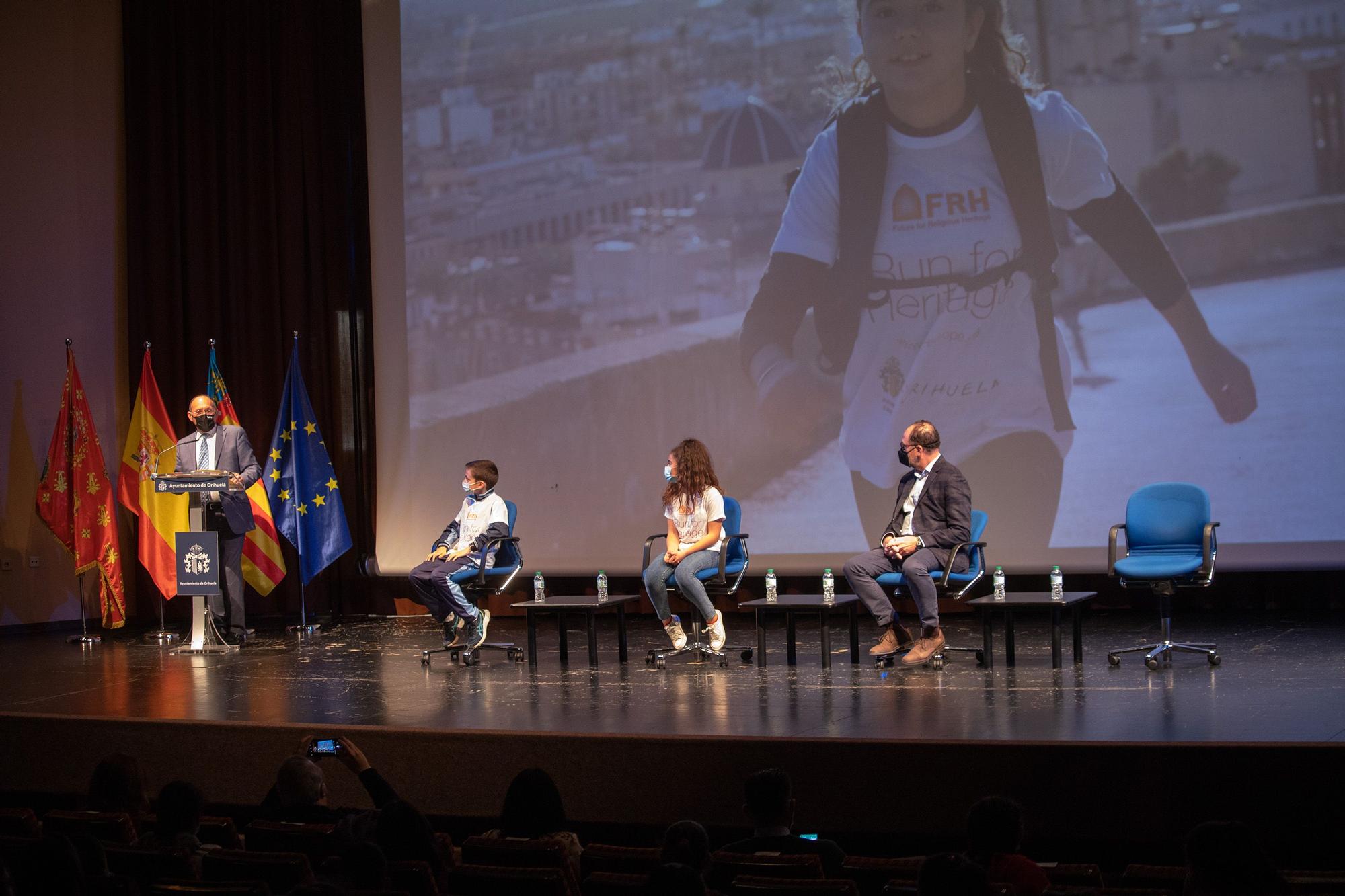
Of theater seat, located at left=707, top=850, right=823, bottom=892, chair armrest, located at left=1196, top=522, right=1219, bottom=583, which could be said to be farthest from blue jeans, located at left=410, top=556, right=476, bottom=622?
theater seat, located at left=707, top=850, right=823, bottom=892

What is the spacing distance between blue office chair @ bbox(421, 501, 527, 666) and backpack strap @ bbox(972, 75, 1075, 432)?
10.0 ft

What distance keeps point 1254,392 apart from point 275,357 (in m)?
6.34

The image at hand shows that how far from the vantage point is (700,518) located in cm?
634

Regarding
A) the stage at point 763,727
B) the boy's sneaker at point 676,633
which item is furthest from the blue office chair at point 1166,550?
the boy's sneaker at point 676,633

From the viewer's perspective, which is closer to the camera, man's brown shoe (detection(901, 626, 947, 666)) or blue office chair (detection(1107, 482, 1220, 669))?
blue office chair (detection(1107, 482, 1220, 669))

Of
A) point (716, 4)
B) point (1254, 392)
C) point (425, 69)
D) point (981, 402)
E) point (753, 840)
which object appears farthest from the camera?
point (425, 69)

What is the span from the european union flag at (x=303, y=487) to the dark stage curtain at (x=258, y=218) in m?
0.76

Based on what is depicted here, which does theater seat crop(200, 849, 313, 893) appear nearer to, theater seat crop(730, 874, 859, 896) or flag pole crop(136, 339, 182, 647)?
theater seat crop(730, 874, 859, 896)

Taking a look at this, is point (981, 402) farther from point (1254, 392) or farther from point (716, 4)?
point (716, 4)

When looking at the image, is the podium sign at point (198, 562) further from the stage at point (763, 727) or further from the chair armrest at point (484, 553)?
the chair armrest at point (484, 553)

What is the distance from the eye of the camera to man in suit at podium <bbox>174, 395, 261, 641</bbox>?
7.35m

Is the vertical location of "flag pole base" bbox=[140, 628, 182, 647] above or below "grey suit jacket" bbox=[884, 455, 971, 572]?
below

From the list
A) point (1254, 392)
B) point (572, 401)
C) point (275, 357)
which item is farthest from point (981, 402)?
point (275, 357)

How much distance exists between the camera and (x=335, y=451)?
9.09 m
